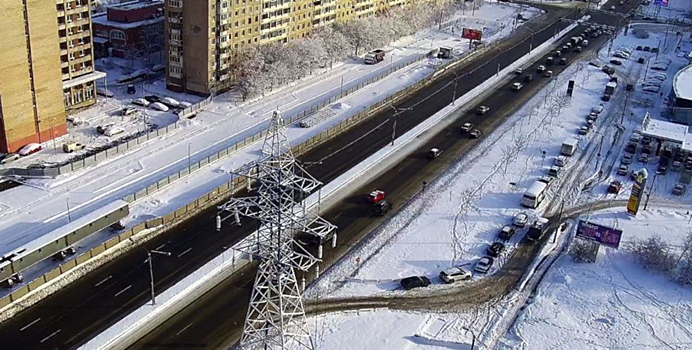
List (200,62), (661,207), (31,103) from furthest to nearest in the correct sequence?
1. (200,62)
2. (31,103)
3. (661,207)

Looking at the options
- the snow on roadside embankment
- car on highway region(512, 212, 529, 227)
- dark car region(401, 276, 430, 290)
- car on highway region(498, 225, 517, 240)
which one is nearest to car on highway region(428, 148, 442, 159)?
car on highway region(512, 212, 529, 227)

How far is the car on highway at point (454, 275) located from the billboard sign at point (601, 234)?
34.6ft

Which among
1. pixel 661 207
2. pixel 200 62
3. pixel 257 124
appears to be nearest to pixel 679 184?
pixel 661 207

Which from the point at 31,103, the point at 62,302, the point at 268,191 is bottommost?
the point at 62,302

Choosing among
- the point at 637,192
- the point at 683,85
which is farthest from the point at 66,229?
the point at 683,85

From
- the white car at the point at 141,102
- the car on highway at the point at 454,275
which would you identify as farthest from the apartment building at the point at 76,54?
the car on highway at the point at 454,275

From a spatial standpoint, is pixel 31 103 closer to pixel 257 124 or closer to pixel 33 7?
pixel 33 7

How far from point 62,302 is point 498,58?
85920mm

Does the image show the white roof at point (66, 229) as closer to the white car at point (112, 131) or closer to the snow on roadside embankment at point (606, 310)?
the white car at point (112, 131)

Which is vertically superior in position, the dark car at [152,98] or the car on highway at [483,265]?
the dark car at [152,98]

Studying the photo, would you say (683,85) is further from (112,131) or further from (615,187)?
(112,131)

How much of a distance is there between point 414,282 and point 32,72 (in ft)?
147

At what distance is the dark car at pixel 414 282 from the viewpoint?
168 ft

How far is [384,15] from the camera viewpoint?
12050 centimetres
